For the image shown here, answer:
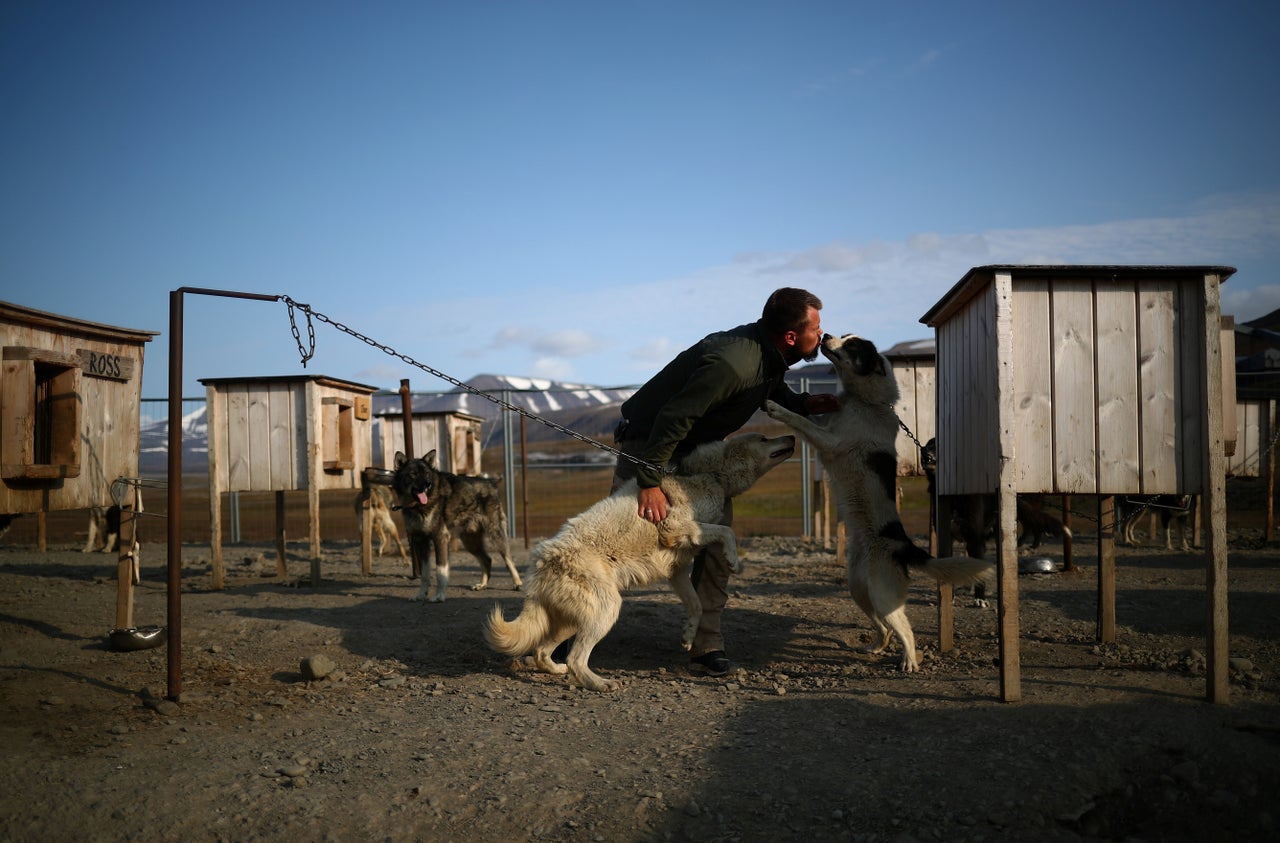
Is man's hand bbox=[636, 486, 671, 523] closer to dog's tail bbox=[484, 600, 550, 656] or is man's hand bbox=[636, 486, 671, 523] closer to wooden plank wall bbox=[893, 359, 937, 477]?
dog's tail bbox=[484, 600, 550, 656]

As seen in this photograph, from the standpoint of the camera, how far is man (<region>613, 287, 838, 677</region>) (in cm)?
503

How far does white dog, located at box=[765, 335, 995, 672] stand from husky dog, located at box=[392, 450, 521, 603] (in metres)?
4.42

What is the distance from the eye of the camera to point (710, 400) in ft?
16.6

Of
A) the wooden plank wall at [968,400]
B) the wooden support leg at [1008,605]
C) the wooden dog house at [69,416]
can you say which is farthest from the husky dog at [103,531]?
the wooden support leg at [1008,605]

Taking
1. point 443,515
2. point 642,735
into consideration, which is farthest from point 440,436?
point 642,735

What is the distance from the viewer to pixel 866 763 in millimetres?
3580

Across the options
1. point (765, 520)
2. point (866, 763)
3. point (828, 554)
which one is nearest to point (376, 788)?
point (866, 763)

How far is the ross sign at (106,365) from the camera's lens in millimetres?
5281

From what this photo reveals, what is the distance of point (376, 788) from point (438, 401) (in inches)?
5630

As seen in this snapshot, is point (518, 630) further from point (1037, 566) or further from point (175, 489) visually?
point (1037, 566)

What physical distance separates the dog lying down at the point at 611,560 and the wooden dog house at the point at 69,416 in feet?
8.99

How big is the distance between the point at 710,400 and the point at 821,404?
1286 mm

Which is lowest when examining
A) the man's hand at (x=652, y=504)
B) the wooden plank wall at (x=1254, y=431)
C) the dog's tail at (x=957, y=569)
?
the dog's tail at (x=957, y=569)

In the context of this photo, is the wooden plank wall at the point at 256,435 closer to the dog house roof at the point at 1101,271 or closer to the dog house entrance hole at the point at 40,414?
the dog house entrance hole at the point at 40,414
